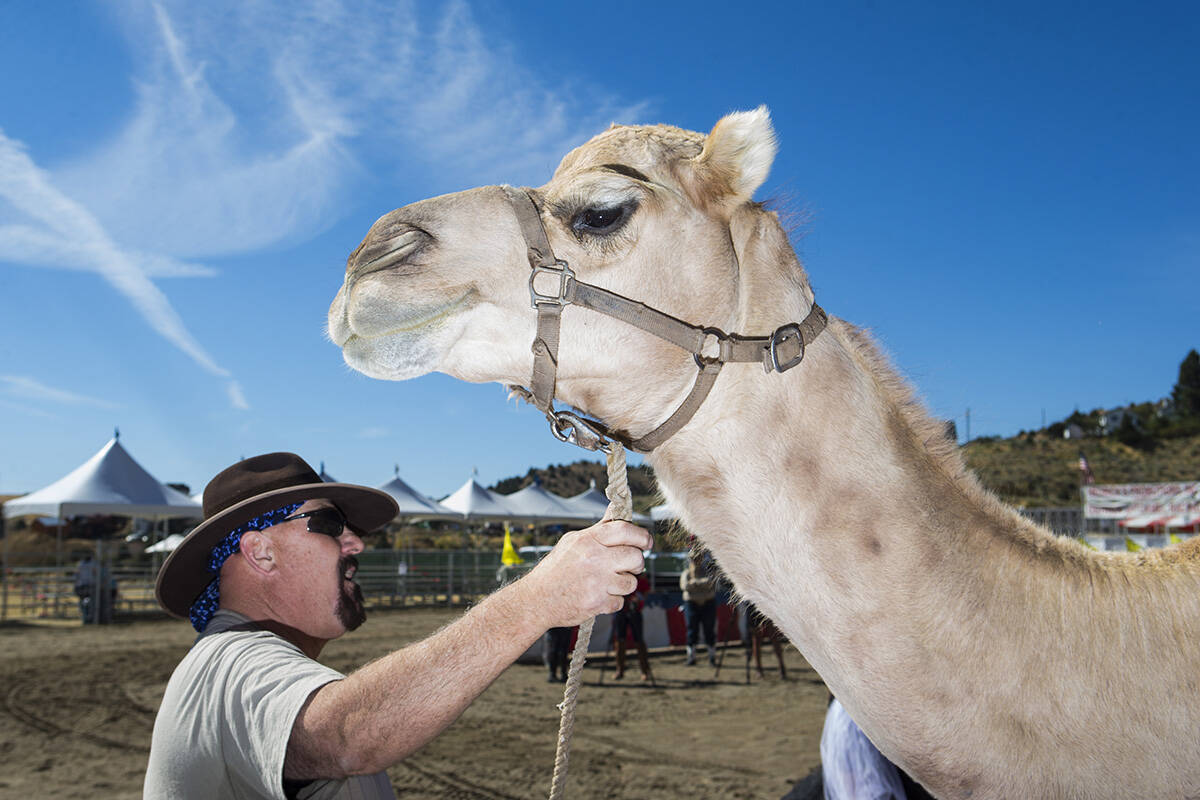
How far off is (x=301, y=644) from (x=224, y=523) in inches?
18.1

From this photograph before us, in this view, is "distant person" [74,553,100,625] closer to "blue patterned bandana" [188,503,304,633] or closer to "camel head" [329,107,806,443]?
"blue patterned bandana" [188,503,304,633]

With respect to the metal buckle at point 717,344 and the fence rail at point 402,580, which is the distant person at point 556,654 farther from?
the metal buckle at point 717,344

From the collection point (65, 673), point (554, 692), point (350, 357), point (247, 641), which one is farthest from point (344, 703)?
point (65, 673)

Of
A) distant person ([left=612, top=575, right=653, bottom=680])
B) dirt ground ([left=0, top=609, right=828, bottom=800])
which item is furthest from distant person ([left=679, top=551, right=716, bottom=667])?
distant person ([left=612, top=575, right=653, bottom=680])

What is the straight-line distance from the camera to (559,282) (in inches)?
73.8

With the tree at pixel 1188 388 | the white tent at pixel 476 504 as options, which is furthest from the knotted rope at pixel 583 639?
the tree at pixel 1188 388

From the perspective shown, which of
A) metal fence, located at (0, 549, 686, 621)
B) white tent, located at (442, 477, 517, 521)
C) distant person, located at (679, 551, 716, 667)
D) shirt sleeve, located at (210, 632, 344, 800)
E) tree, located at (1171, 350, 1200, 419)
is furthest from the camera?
tree, located at (1171, 350, 1200, 419)

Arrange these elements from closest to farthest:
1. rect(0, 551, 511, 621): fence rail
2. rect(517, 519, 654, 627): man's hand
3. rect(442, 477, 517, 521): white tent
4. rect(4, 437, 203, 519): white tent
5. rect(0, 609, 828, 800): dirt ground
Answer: rect(517, 519, 654, 627): man's hand < rect(0, 609, 828, 800): dirt ground < rect(4, 437, 203, 519): white tent < rect(0, 551, 511, 621): fence rail < rect(442, 477, 517, 521): white tent

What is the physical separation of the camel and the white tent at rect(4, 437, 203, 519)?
Result: 77.5 ft

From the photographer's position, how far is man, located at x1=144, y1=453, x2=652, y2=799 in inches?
66.1

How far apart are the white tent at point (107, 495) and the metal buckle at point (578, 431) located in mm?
23647

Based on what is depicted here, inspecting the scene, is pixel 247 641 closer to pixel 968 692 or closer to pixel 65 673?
pixel 968 692

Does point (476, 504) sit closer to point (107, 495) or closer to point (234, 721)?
point (107, 495)

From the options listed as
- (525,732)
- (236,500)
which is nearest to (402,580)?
(525,732)
